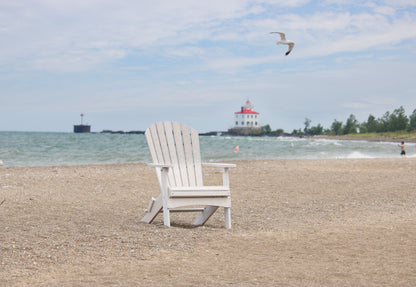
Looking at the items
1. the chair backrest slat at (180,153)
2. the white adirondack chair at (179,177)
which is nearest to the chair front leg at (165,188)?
the white adirondack chair at (179,177)

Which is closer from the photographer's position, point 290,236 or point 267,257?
point 267,257

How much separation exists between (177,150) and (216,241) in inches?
60.2

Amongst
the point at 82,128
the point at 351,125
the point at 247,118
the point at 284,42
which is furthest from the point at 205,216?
the point at 82,128

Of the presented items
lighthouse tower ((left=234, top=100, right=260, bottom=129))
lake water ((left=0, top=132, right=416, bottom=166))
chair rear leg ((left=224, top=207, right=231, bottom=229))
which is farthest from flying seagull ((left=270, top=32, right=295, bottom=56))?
lighthouse tower ((left=234, top=100, right=260, bottom=129))

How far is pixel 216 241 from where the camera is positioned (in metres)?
4.29

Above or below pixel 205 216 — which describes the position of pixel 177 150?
above

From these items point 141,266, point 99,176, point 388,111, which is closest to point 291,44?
point 141,266

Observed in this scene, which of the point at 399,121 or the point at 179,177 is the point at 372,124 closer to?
the point at 399,121

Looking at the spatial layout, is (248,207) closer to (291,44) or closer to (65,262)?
(291,44)

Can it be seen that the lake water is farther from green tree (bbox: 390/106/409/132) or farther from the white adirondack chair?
green tree (bbox: 390/106/409/132)

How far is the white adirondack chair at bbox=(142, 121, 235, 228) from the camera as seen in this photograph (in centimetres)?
469

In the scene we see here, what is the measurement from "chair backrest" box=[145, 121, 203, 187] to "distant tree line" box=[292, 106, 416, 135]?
6202 cm

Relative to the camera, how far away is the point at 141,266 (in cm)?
341

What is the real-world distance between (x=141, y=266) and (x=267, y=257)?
102 centimetres
